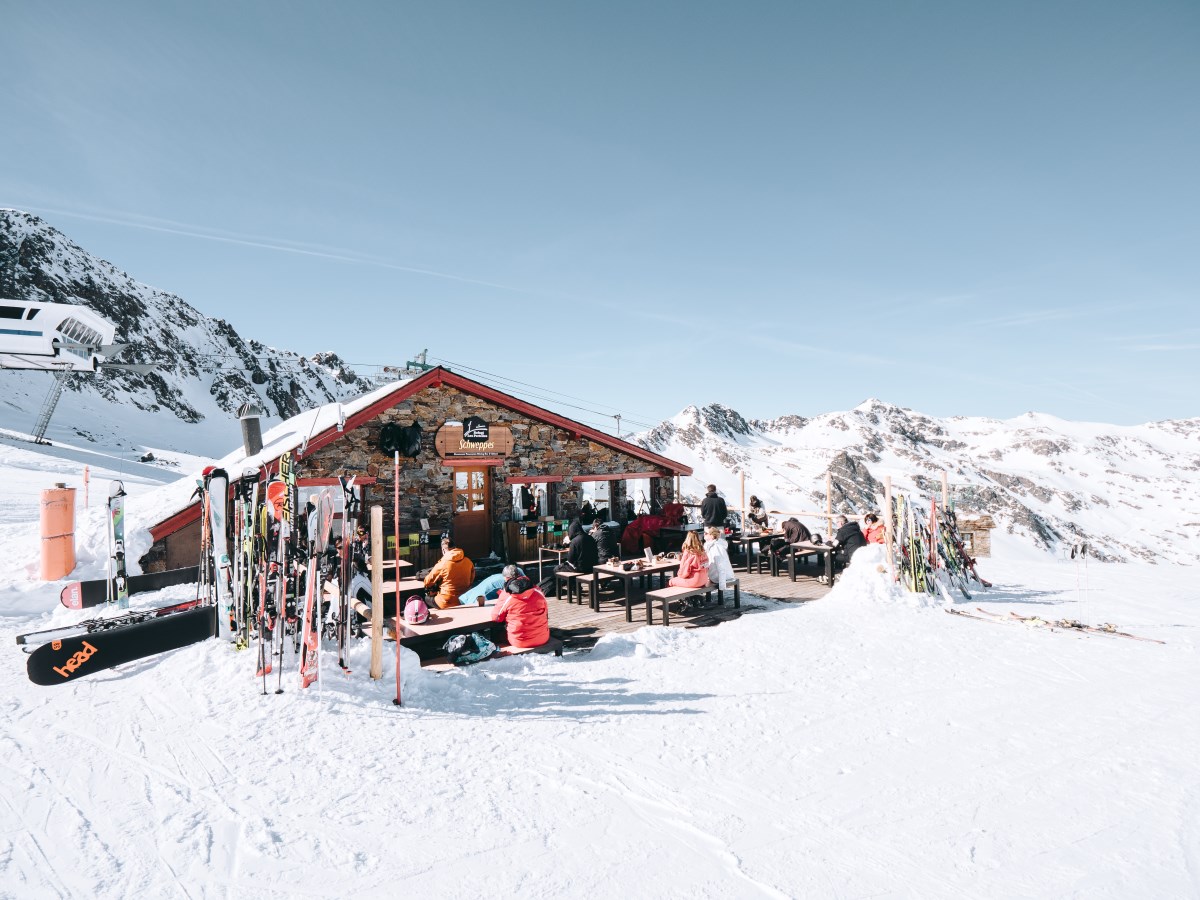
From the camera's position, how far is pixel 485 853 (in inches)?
149

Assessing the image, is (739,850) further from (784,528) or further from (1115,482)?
(1115,482)

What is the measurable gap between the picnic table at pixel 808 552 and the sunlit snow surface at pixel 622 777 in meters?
3.80

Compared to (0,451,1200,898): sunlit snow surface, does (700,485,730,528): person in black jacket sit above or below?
above

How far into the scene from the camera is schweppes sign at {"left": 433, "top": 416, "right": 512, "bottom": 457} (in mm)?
12336

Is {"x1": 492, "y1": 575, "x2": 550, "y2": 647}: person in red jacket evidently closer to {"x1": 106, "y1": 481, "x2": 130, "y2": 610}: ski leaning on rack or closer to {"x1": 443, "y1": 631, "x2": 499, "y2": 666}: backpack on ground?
{"x1": 443, "y1": 631, "x2": 499, "y2": 666}: backpack on ground

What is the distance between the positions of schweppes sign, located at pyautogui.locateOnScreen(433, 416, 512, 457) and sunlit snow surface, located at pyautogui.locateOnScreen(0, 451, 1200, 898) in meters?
5.92

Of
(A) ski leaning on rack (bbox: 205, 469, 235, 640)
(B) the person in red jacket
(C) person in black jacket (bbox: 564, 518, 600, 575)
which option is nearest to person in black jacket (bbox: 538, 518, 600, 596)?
(C) person in black jacket (bbox: 564, 518, 600, 575)

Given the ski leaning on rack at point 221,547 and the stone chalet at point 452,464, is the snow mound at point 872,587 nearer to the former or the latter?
the stone chalet at point 452,464

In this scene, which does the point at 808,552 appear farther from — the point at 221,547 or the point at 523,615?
the point at 221,547

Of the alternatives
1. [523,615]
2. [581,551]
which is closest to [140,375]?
[581,551]

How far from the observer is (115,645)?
634cm

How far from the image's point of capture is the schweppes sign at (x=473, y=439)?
486 inches

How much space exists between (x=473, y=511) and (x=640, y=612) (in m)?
4.52

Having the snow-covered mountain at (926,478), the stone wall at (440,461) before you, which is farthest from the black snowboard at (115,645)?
the snow-covered mountain at (926,478)
